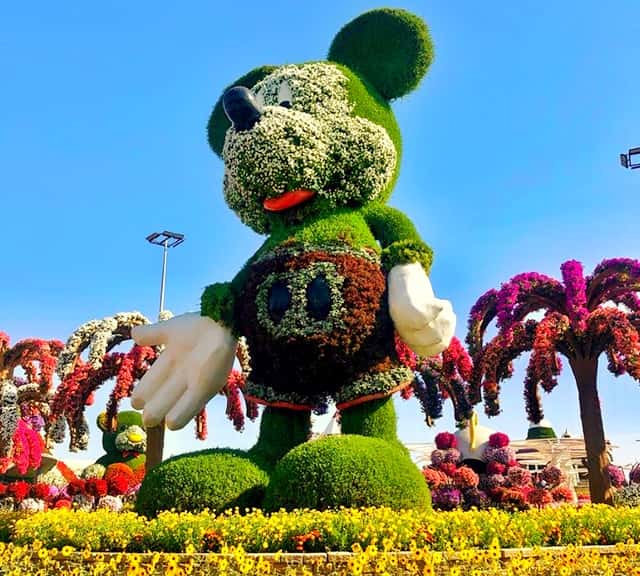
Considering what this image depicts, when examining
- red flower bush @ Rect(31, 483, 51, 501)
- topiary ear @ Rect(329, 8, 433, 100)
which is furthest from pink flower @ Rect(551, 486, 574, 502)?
red flower bush @ Rect(31, 483, 51, 501)

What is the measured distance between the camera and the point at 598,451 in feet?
31.6

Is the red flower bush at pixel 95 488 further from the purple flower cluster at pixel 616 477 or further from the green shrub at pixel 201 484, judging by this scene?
the purple flower cluster at pixel 616 477

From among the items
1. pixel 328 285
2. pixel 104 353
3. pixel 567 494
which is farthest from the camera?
pixel 567 494

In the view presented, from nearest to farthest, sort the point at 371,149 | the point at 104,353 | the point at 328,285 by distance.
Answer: the point at 328,285
the point at 371,149
the point at 104,353

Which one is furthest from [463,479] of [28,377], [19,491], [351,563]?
[28,377]

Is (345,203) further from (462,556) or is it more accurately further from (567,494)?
(567,494)

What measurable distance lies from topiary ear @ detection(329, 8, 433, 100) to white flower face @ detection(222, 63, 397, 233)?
0.70 m

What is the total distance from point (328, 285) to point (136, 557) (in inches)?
106

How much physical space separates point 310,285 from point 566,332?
5383 millimetres

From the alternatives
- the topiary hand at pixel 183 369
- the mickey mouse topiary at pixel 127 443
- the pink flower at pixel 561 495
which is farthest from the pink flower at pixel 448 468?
the mickey mouse topiary at pixel 127 443

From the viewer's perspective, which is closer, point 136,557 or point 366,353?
point 136,557

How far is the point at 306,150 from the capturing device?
6316mm

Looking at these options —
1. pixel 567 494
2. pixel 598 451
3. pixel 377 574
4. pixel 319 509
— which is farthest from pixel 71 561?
pixel 567 494

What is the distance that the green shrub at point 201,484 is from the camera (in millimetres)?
5520
